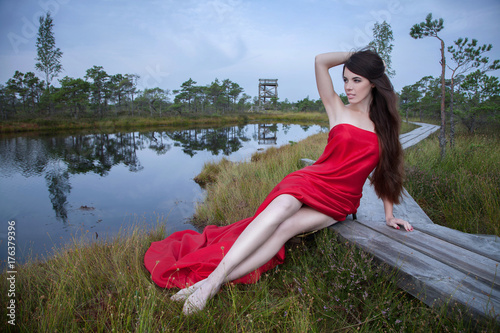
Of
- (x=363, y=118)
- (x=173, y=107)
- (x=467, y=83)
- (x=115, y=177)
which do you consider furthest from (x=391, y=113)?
(x=173, y=107)

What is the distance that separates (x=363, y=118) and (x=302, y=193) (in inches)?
34.8

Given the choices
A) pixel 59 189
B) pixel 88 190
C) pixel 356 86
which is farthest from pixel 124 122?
pixel 356 86

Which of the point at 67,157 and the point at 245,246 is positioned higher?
the point at 67,157

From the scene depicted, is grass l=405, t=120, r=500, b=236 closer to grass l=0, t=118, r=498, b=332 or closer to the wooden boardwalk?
the wooden boardwalk

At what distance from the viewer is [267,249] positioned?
6.08 feet

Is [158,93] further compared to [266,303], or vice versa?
[158,93]

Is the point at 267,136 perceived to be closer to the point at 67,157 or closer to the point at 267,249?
the point at 67,157

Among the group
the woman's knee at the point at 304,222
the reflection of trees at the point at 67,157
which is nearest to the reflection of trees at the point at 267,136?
the reflection of trees at the point at 67,157

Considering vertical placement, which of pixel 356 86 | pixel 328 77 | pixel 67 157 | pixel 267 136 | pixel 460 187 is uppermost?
pixel 328 77

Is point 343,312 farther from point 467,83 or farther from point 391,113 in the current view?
point 467,83

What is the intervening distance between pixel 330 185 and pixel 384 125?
2.20ft

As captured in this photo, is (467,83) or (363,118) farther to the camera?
(467,83)

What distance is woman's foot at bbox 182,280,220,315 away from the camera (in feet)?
5.14

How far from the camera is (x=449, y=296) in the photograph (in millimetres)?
1227
